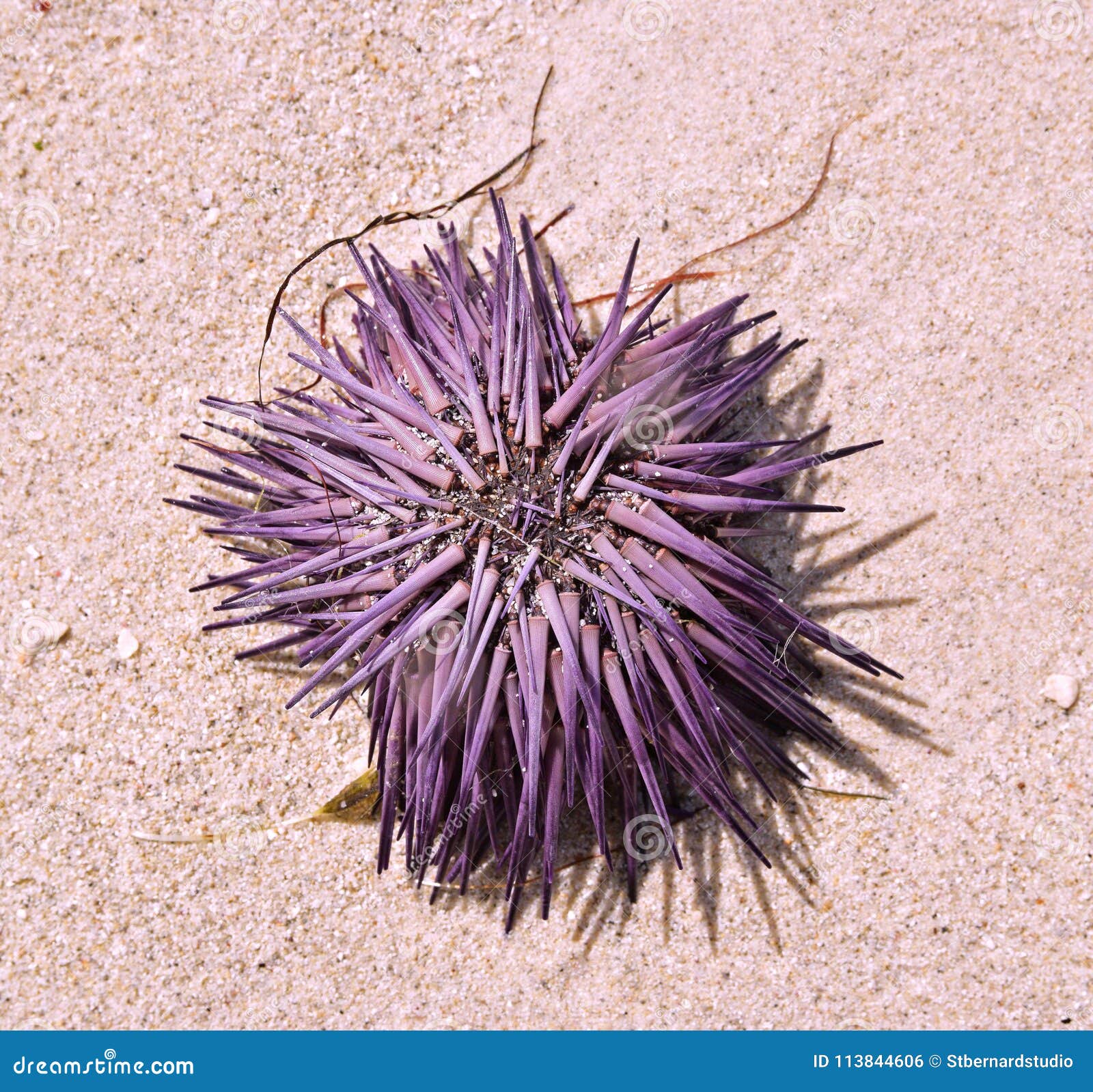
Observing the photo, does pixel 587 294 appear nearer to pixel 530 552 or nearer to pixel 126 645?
pixel 530 552

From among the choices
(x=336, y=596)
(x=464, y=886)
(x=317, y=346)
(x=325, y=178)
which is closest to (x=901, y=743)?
(x=464, y=886)

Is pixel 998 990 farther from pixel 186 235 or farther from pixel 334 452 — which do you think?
pixel 186 235

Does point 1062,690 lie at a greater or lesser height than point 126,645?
lesser

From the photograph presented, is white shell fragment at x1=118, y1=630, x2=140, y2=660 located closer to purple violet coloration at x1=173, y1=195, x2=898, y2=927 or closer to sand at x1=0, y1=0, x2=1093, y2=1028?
sand at x1=0, y1=0, x2=1093, y2=1028

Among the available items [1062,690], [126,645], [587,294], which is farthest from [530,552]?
[1062,690]

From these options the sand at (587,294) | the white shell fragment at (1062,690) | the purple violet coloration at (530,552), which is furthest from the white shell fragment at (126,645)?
the white shell fragment at (1062,690)

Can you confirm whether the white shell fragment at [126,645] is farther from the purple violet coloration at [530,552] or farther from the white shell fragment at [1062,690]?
the white shell fragment at [1062,690]
